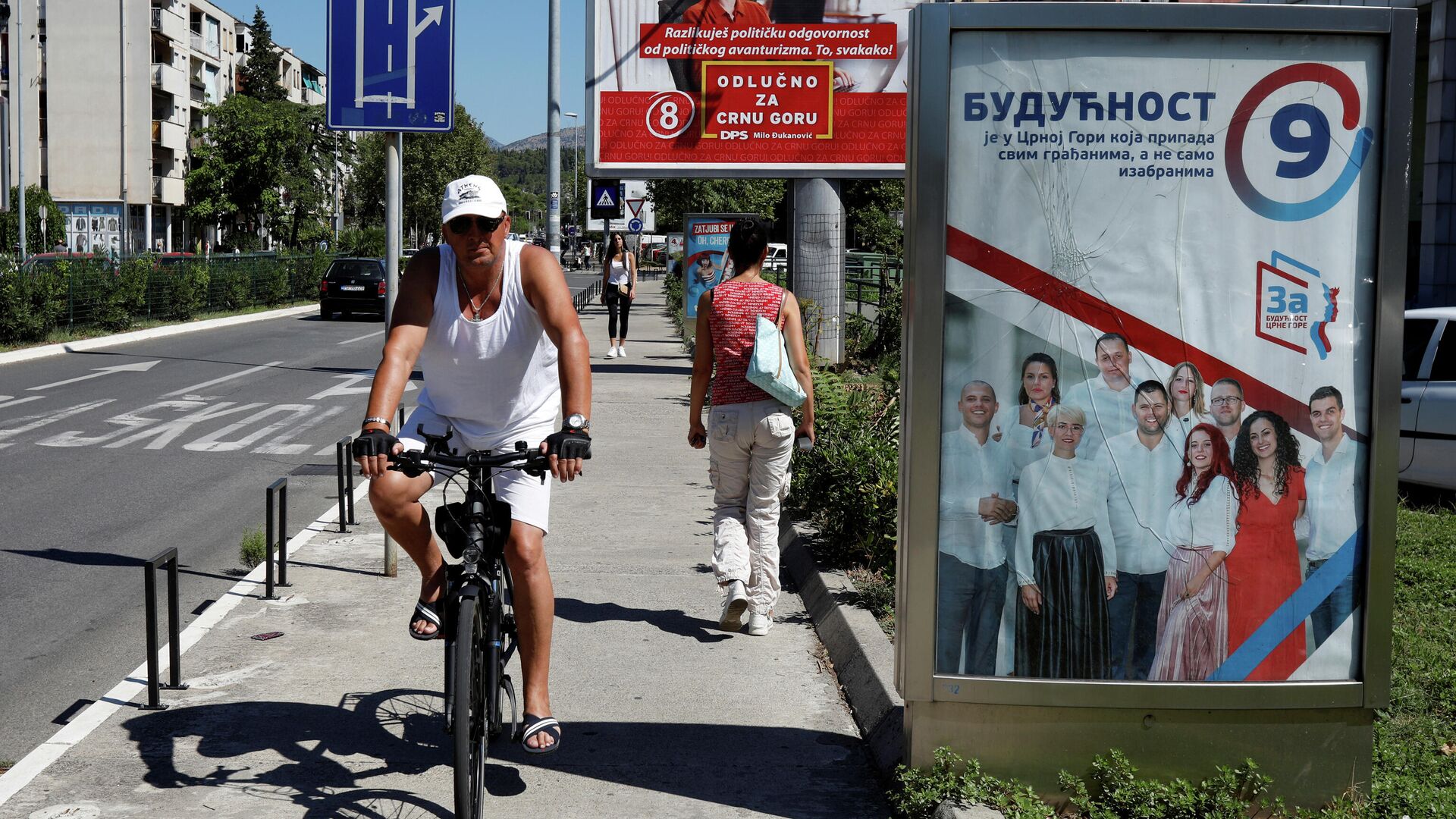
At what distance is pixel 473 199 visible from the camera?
168 inches

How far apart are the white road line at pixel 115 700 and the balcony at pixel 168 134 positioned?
7503 centimetres

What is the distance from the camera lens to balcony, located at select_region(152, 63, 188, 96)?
7500 centimetres

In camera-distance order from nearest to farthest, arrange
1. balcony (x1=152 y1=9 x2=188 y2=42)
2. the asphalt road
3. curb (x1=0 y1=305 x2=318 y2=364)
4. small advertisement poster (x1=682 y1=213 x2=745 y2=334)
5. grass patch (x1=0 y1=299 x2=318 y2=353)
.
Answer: the asphalt road → curb (x1=0 y1=305 x2=318 y2=364) → grass patch (x1=0 y1=299 x2=318 y2=353) → small advertisement poster (x1=682 y1=213 x2=745 y2=334) → balcony (x1=152 y1=9 x2=188 y2=42)

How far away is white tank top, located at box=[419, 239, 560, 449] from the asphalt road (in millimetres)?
2041

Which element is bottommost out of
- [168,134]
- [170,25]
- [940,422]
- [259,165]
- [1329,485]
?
[1329,485]

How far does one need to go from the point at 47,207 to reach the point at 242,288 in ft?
54.1

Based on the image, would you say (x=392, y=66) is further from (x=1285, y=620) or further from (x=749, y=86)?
(x=749, y=86)

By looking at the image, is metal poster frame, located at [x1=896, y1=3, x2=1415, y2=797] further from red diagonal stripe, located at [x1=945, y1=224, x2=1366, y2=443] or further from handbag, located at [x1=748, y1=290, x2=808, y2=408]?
handbag, located at [x1=748, y1=290, x2=808, y2=408]

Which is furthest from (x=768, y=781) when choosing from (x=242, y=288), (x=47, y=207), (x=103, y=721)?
(x=47, y=207)

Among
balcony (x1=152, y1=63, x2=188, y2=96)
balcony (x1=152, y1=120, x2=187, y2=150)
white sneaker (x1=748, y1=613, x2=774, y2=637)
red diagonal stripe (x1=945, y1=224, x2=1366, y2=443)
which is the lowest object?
white sneaker (x1=748, y1=613, x2=774, y2=637)

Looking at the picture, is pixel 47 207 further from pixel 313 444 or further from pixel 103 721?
pixel 103 721

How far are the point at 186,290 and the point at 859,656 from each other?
28.6m

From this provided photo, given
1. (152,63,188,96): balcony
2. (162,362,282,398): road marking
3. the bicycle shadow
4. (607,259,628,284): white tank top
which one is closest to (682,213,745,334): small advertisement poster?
(607,259,628,284): white tank top

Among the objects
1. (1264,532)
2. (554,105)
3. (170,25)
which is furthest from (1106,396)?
(170,25)
